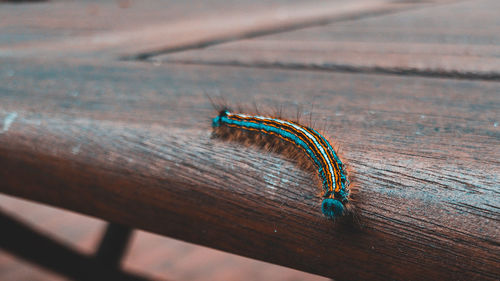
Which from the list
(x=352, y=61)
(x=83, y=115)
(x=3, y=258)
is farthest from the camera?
(x=3, y=258)

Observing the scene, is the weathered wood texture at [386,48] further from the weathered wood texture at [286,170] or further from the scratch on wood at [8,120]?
the scratch on wood at [8,120]

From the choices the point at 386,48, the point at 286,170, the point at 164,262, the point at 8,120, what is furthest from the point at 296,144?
the point at 164,262

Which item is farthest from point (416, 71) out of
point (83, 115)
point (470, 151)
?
point (83, 115)

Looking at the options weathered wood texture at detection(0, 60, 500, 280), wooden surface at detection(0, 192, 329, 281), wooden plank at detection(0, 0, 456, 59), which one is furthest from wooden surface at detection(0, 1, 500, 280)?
wooden surface at detection(0, 192, 329, 281)

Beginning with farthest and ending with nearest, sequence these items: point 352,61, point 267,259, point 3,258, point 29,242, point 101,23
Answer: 1. point 3,258
2. point 101,23
3. point 29,242
4. point 352,61
5. point 267,259

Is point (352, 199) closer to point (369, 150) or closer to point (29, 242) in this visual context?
point (369, 150)

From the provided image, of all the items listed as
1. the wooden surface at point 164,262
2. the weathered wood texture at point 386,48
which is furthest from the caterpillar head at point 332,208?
the wooden surface at point 164,262

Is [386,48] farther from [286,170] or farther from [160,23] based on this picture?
[160,23]

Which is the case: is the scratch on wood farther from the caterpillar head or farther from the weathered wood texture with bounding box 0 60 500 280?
the caterpillar head
